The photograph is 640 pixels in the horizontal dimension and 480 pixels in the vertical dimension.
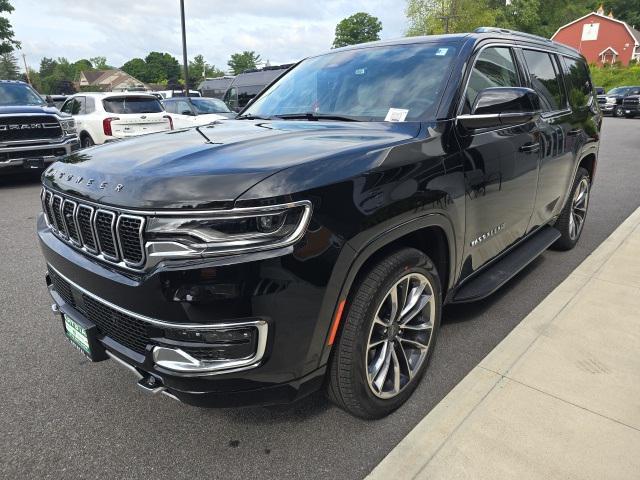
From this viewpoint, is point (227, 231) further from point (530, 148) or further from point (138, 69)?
point (138, 69)

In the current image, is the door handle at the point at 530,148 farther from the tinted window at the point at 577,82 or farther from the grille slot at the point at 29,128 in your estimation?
the grille slot at the point at 29,128

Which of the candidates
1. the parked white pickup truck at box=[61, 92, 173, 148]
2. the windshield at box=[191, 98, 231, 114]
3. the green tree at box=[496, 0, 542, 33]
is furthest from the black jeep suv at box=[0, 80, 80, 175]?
the green tree at box=[496, 0, 542, 33]

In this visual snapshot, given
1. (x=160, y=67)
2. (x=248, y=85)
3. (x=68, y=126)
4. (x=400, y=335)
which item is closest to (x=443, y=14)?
(x=248, y=85)

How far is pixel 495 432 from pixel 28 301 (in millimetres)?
3501

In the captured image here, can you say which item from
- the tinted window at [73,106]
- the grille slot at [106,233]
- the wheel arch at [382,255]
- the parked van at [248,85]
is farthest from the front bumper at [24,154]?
the parked van at [248,85]

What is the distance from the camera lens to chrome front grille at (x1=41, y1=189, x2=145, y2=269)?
72.9 inches

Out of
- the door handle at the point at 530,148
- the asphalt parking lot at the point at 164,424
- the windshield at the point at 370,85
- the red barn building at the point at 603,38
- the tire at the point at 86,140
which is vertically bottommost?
the asphalt parking lot at the point at 164,424

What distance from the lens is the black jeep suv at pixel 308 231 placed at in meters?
1.76

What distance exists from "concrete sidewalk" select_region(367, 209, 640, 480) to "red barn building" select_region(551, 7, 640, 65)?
66039mm

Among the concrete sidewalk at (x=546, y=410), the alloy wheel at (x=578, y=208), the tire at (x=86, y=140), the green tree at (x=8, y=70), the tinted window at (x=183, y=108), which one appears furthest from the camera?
the green tree at (x=8, y=70)

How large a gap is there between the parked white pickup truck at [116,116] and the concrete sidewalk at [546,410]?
9719 mm

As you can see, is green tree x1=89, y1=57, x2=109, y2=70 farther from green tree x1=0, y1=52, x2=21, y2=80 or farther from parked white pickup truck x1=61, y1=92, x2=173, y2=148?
parked white pickup truck x1=61, y1=92, x2=173, y2=148

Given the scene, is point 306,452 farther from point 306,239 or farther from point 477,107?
point 477,107

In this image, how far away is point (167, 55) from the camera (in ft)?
387
